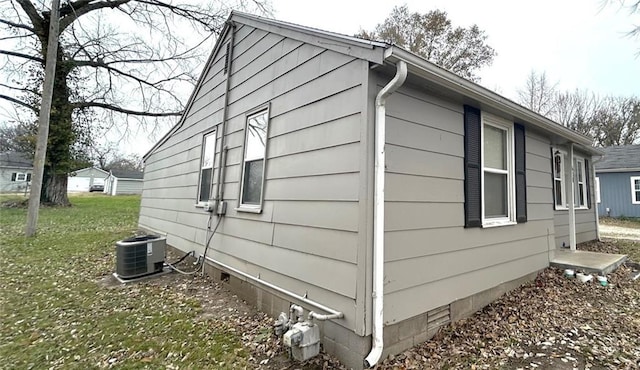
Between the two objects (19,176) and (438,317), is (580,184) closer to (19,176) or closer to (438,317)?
(438,317)

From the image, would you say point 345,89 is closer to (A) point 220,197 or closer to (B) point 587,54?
(A) point 220,197

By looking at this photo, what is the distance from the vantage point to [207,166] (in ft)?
18.6

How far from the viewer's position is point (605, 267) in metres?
4.66

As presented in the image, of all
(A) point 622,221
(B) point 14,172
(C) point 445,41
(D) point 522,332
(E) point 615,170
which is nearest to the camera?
(D) point 522,332

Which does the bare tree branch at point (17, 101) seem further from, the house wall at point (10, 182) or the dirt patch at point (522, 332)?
the house wall at point (10, 182)

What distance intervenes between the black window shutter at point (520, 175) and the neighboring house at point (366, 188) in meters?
0.03

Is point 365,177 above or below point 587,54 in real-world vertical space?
below

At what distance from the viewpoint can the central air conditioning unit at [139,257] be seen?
4.89 m

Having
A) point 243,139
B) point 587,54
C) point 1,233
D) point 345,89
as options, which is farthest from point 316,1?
point 587,54

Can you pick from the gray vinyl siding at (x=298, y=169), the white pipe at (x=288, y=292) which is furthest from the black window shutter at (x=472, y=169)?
the white pipe at (x=288, y=292)

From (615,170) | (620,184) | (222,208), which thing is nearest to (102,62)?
(222,208)

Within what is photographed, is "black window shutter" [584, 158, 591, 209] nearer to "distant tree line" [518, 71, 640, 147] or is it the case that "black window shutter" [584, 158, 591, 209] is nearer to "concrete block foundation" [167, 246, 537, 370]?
"concrete block foundation" [167, 246, 537, 370]

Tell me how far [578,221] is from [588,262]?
10.3 feet

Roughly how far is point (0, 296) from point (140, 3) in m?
12.7
